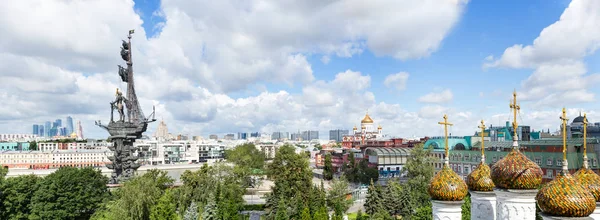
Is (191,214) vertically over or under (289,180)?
under

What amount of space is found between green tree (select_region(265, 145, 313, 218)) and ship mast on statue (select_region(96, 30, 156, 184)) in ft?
75.8

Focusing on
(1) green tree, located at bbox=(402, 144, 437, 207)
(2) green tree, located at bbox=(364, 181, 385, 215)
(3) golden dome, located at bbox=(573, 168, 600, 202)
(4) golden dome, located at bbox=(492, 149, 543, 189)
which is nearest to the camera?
(3) golden dome, located at bbox=(573, 168, 600, 202)

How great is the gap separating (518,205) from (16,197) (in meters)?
39.6

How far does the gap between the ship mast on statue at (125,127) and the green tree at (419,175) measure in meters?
33.9

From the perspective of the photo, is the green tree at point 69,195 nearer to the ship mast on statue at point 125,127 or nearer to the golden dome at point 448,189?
the ship mast on statue at point 125,127

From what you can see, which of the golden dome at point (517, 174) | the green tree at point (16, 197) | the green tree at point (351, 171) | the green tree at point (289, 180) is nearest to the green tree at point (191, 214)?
the green tree at point (289, 180)

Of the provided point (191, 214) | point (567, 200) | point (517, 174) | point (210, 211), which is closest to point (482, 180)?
point (517, 174)

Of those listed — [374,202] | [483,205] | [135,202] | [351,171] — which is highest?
[483,205]

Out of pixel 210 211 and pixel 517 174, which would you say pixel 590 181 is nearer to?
pixel 517 174

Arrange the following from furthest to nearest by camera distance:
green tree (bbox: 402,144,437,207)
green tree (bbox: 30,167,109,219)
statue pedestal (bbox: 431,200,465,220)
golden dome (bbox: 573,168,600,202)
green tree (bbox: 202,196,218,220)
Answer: green tree (bbox: 402,144,437,207) → green tree (bbox: 30,167,109,219) → green tree (bbox: 202,196,218,220) → statue pedestal (bbox: 431,200,465,220) → golden dome (bbox: 573,168,600,202)

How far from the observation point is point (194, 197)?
39.2 meters

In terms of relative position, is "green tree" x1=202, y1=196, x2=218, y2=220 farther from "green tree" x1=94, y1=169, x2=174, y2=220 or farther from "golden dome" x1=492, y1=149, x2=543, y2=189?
"golden dome" x1=492, y1=149, x2=543, y2=189

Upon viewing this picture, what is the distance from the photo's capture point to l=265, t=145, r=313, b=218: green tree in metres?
36.8

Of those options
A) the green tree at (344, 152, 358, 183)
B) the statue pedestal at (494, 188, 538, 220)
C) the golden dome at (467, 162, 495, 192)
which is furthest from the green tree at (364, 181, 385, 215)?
the green tree at (344, 152, 358, 183)
